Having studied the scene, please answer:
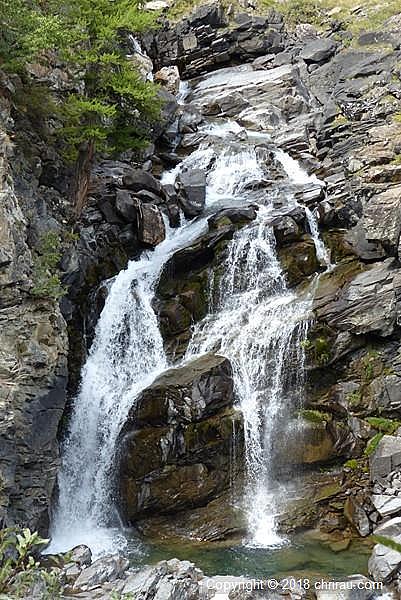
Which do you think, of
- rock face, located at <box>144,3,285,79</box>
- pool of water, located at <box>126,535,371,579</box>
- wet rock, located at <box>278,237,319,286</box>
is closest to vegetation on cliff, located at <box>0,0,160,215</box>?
wet rock, located at <box>278,237,319,286</box>

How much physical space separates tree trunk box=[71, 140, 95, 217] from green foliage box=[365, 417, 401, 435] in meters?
9.70

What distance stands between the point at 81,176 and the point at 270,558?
11.2 metres

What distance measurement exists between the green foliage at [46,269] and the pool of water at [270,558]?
5724mm

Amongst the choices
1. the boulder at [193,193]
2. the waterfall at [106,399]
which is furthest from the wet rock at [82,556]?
the boulder at [193,193]

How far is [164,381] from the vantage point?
48.9ft

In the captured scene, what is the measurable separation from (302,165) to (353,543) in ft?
51.3

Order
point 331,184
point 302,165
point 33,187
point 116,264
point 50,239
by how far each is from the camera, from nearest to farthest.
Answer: point 50,239 → point 33,187 → point 116,264 → point 331,184 → point 302,165

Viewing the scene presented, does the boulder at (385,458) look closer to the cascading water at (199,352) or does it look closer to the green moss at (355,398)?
the green moss at (355,398)

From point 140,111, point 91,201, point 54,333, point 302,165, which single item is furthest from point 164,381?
point 302,165

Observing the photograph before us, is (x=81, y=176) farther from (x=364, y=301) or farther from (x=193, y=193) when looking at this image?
(x=364, y=301)

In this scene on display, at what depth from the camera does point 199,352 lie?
16.3 metres

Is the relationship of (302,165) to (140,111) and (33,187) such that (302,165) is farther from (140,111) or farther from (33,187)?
(33,187)

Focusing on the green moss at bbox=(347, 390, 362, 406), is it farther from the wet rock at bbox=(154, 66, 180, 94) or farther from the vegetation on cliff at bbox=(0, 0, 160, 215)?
the wet rock at bbox=(154, 66, 180, 94)

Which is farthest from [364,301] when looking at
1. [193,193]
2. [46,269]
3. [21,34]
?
[21,34]
